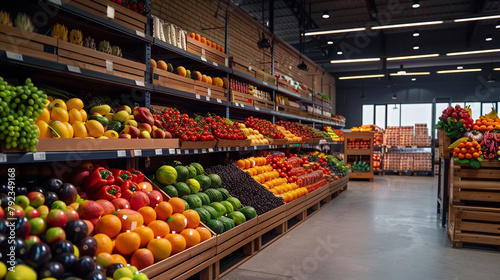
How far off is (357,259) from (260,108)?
3.54 meters

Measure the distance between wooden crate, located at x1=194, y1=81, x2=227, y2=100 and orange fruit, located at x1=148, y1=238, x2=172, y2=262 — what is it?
245cm

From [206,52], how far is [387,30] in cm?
1140

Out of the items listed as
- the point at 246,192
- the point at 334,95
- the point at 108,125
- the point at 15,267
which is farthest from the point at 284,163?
the point at 334,95

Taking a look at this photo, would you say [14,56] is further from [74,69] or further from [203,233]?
[203,233]

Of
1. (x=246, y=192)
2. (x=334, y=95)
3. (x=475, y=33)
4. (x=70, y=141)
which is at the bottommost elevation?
(x=246, y=192)

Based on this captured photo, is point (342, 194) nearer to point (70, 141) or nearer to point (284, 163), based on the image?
point (284, 163)

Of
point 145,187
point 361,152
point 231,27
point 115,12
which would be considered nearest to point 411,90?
point 361,152

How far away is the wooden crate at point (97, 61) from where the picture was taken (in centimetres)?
269

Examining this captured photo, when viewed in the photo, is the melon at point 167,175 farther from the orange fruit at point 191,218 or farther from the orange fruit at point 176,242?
the orange fruit at point 176,242

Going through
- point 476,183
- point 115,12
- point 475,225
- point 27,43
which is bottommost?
point 475,225

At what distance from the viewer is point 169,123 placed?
383cm

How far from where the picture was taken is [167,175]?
11.3ft

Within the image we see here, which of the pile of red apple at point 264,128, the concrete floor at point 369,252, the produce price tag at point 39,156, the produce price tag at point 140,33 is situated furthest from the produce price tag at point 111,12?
the pile of red apple at point 264,128

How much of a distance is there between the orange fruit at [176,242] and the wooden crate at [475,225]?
3485 mm
